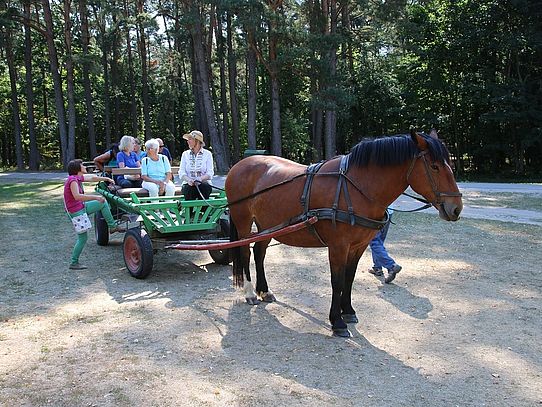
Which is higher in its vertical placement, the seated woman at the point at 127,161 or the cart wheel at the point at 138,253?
the seated woman at the point at 127,161

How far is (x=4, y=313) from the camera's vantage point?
17.7 feet

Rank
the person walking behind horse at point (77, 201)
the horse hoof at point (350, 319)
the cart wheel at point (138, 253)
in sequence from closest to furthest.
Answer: the horse hoof at point (350, 319) → the cart wheel at point (138, 253) → the person walking behind horse at point (77, 201)

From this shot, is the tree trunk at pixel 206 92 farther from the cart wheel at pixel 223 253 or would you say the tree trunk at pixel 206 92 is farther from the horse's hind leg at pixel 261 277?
the horse's hind leg at pixel 261 277

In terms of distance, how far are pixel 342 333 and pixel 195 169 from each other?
142 inches

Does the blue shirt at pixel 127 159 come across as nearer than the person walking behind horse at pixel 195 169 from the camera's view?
No

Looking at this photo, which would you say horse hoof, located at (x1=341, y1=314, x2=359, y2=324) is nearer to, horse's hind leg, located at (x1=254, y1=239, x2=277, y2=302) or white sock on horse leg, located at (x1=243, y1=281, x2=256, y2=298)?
horse's hind leg, located at (x1=254, y1=239, x2=277, y2=302)

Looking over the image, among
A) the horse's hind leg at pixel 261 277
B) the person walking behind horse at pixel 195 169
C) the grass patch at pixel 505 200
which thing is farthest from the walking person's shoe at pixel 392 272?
the grass patch at pixel 505 200

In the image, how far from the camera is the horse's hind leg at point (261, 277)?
582cm

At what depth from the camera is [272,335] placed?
478cm

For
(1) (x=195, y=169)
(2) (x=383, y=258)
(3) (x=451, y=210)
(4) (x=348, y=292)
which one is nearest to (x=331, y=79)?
(1) (x=195, y=169)

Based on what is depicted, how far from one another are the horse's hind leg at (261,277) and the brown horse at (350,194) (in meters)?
0.50

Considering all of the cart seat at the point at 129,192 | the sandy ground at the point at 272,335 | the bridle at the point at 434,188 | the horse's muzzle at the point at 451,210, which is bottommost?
the sandy ground at the point at 272,335

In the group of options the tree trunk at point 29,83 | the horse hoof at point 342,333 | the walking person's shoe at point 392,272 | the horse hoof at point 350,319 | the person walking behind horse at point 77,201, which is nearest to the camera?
the horse hoof at point 342,333

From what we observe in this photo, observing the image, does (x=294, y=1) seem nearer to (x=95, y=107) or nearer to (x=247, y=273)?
(x=95, y=107)
